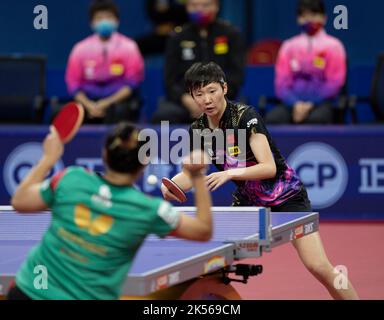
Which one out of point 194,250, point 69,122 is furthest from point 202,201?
point 194,250

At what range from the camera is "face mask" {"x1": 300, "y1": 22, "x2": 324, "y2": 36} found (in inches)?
448

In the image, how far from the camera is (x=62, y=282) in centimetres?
445

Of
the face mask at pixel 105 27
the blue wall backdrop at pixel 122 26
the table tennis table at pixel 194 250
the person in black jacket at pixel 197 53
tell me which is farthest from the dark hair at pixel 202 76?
the blue wall backdrop at pixel 122 26

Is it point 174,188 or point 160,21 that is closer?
point 174,188

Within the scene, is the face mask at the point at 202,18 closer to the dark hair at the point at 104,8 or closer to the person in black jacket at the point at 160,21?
the dark hair at the point at 104,8

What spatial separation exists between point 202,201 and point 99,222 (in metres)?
0.45

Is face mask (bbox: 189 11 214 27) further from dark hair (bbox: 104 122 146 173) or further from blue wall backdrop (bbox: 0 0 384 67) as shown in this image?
dark hair (bbox: 104 122 146 173)

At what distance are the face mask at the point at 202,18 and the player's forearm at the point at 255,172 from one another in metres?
5.53

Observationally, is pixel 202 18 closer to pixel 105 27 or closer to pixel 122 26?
pixel 105 27

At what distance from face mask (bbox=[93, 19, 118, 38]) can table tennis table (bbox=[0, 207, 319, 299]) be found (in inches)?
200

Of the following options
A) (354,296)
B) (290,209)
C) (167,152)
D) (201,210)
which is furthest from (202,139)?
(167,152)

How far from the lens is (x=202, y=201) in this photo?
4.53 meters
